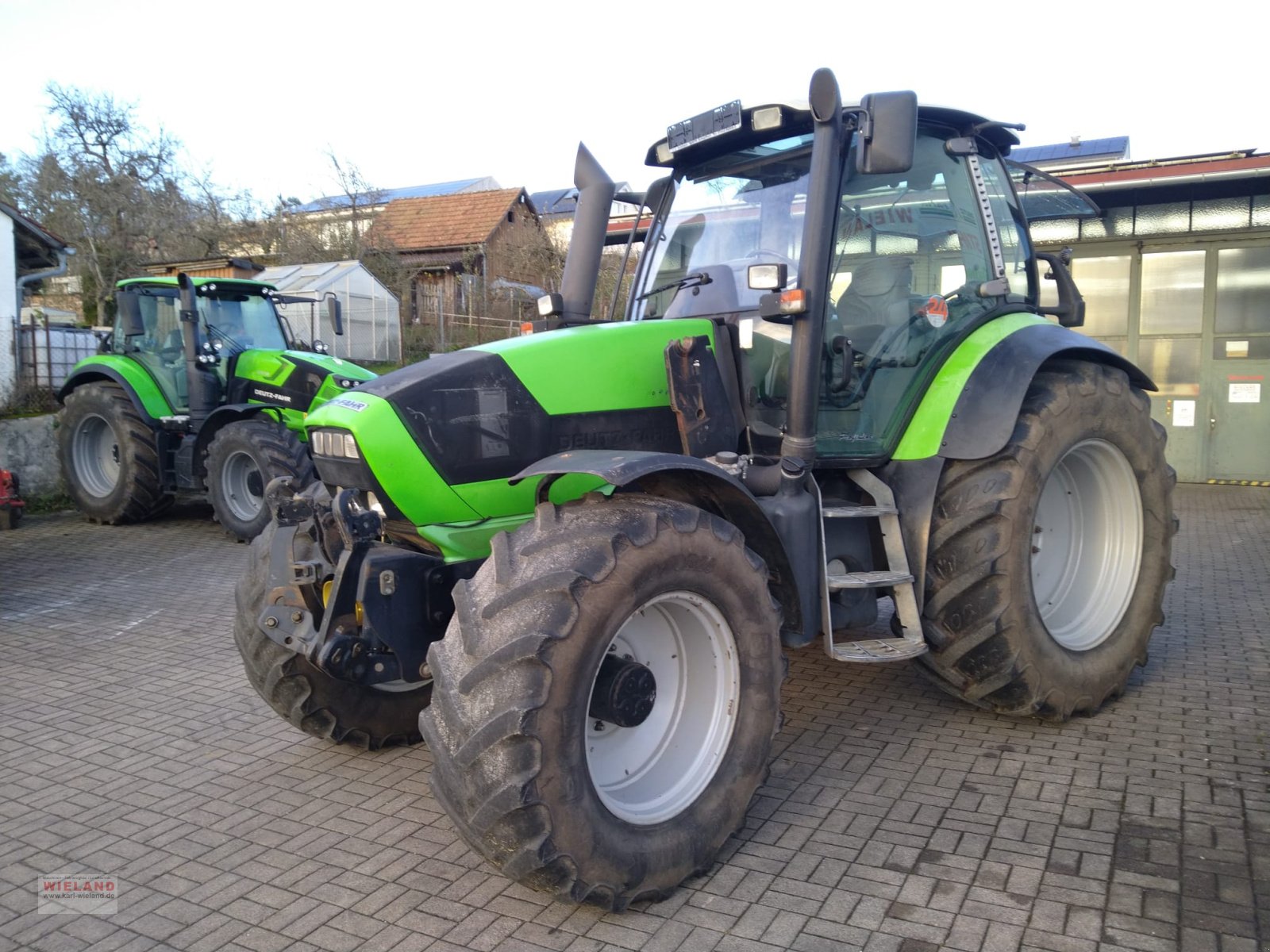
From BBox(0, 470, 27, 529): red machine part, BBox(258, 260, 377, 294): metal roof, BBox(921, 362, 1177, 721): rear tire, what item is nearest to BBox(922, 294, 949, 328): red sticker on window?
BBox(921, 362, 1177, 721): rear tire

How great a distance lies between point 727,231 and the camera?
4.43 m

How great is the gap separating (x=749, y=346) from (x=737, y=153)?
97 cm

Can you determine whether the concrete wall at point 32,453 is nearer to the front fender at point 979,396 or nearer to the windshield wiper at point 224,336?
the windshield wiper at point 224,336

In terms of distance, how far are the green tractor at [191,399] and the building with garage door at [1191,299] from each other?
886 cm

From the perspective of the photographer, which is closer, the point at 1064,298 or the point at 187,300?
the point at 1064,298

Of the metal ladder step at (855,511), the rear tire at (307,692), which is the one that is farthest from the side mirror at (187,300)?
the metal ladder step at (855,511)

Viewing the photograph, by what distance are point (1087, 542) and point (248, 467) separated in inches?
309

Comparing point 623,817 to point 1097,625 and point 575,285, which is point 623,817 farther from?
point 1097,625

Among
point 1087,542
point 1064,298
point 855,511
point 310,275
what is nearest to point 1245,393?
point 1064,298

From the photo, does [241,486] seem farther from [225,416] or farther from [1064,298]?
[1064,298]

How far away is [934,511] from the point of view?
14.0 ft

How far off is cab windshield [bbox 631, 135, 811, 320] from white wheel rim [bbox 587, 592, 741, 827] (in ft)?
4.78

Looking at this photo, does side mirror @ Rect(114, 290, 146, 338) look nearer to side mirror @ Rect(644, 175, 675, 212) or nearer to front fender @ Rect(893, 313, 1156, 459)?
side mirror @ Rect(644, 175, 675, 212)

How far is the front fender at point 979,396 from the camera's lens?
13.8 ft
